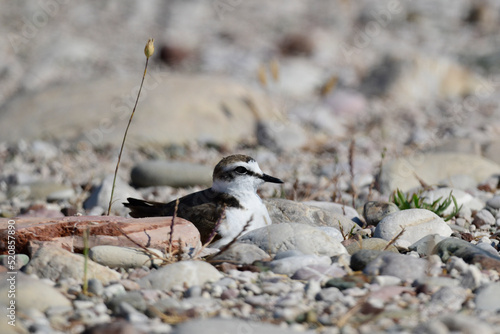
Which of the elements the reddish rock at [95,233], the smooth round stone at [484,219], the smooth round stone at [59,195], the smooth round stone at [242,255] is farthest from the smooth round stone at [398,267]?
the smooth round stone at [59,195]

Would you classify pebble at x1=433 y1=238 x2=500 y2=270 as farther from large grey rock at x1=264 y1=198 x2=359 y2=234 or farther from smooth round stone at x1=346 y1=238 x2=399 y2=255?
large grey rock at x1=264 y1=198 x2=359 y2=234

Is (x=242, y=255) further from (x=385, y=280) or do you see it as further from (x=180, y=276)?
(x=385, y=280)

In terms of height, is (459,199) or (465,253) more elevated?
(459,199)

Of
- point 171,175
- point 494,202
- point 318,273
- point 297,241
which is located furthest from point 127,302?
point 171,175

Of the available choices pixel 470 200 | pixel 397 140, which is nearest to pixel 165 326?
pixel 470 200

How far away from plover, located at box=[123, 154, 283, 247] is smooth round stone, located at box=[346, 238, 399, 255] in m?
0.69

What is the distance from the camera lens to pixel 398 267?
11.6 feet

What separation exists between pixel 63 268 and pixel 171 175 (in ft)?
11.6

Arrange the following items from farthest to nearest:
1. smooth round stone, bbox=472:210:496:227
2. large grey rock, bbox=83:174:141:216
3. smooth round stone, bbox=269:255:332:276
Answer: large grey rock, bbox=83:174:141:216
smooth round stone, bbox=472:210:496:227
smooth round stone, bbox=269:255:332:276

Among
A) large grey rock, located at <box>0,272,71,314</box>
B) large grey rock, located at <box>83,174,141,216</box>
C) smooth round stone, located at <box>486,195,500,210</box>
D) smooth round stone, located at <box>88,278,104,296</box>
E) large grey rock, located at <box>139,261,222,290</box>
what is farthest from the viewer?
large grey rock, located at <box>83,174,141,216</box>

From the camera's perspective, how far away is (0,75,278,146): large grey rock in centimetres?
934

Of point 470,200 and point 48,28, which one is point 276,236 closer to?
point 470,200

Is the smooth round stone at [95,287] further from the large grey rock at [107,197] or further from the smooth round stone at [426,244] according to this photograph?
the large grey rock at [107,197]

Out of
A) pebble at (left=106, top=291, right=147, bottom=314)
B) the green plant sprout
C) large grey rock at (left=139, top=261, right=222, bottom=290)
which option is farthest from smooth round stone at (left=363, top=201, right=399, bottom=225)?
pebble at (left=106, top=291, right=147, bottom=314)
